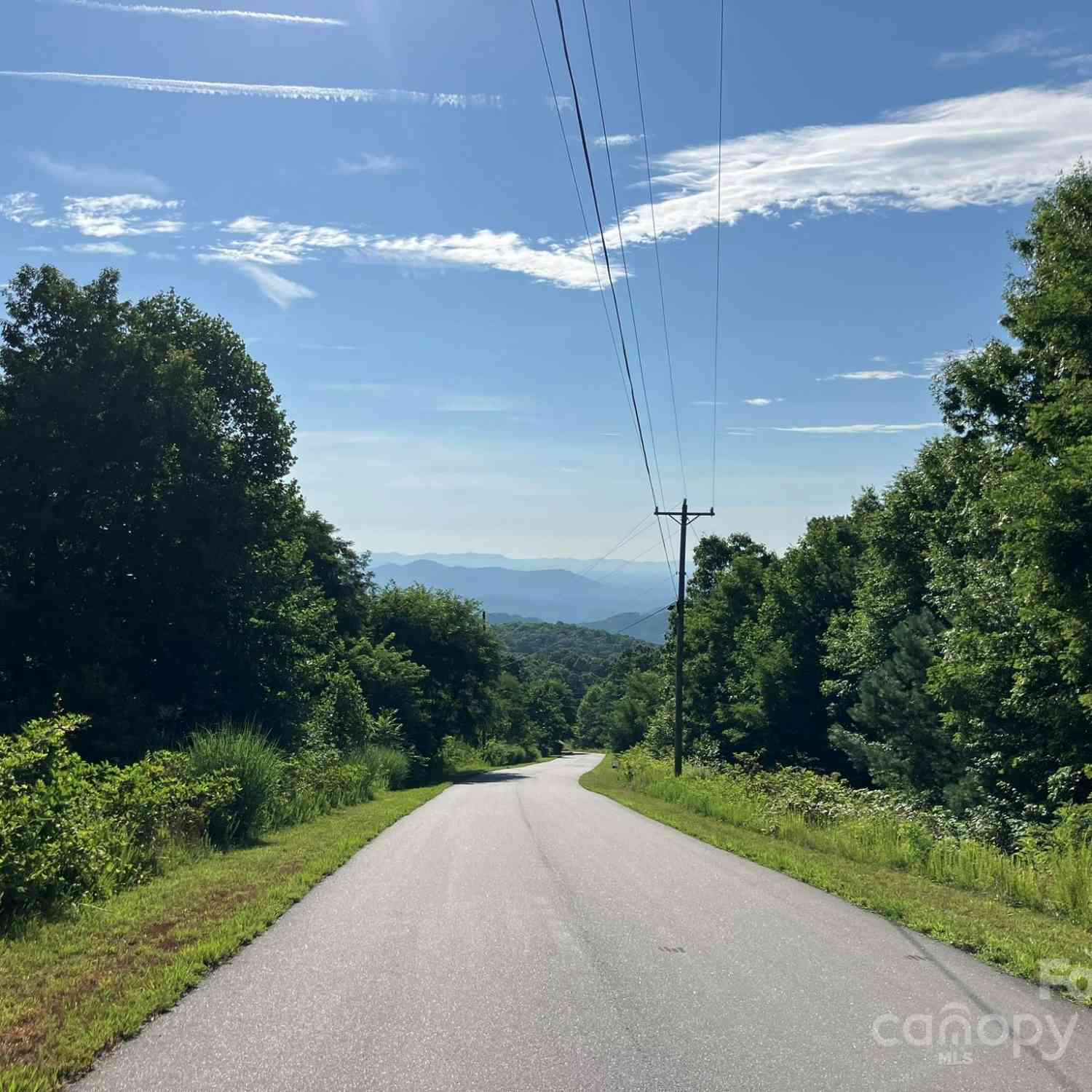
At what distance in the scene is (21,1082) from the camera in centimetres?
423

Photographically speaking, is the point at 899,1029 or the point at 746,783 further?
the point at 746,783

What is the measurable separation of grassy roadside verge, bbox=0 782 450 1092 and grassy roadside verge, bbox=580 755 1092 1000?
600 cm

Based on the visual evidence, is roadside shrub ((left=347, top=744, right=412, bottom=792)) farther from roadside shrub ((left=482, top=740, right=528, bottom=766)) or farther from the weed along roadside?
roadside shrub ((left=482, top=740, right=528, bottom=766))

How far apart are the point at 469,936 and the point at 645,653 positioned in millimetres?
132545

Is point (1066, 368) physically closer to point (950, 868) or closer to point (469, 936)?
point (950, 868)

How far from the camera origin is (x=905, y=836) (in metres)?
13.8

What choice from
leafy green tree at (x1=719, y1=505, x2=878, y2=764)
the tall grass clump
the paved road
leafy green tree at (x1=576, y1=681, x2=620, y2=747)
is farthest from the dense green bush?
leafy green tree at (x1=576, y1=681, x2=620, y2=747)

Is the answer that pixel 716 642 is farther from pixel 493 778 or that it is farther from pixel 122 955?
A: pixel 122 955

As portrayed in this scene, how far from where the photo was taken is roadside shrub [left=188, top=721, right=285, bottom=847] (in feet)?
44.5

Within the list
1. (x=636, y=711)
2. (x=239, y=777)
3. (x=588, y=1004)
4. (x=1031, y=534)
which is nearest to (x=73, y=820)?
(x=239, y=777)

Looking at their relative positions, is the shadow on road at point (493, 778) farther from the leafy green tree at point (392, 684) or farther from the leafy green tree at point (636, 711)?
the leafy green tree at point (636, 711)

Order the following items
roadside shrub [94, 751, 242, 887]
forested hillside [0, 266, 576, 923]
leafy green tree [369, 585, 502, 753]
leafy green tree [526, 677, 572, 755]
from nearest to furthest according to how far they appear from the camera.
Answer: roadside shrub [94, 751, 242, 887], forested hillside [0, 266, 576, 923], leafy green tree [369, 585, 502, 753], leafy green tree [526, 677, 572, 755]

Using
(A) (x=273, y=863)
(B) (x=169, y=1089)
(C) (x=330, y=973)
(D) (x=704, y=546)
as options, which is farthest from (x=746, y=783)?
(D) (x=704, y=546)

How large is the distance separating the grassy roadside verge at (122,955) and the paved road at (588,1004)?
0.22 meters
